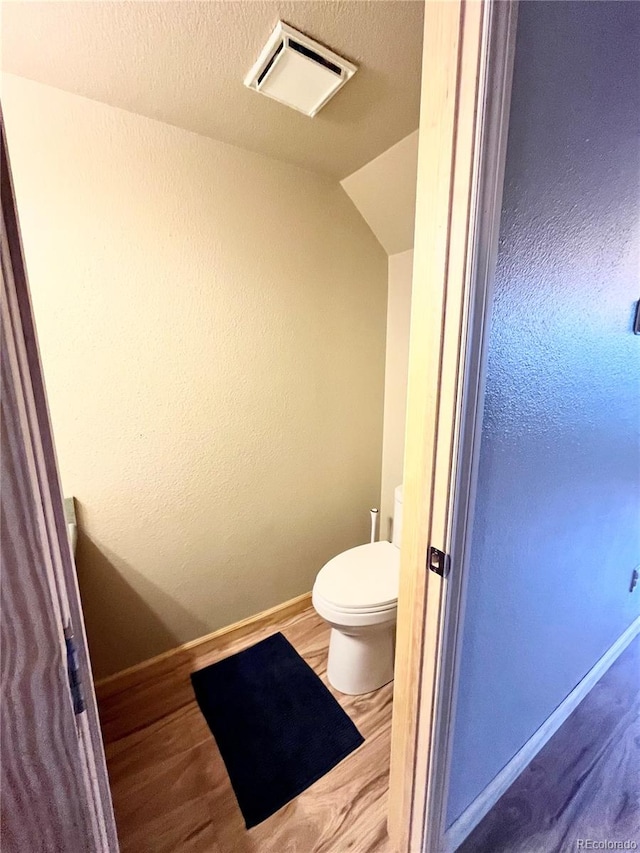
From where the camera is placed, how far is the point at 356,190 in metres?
1.69

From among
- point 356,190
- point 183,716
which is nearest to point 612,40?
point 356,190

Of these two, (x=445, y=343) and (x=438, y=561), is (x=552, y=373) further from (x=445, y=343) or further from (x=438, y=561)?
(x=438, y=561)

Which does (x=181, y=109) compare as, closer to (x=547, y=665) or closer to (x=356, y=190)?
(x=356, y=190)

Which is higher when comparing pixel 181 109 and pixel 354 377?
pixel 181 109

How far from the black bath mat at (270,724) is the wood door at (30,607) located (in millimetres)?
1021

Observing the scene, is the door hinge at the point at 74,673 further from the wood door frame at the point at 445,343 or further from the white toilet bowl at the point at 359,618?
the white toilet bowl at the point at 359,618

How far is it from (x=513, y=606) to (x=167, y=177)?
1.80 m

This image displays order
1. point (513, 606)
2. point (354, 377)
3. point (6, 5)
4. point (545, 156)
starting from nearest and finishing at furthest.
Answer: point (545, 156)
point (6, 5)
point (513, 606)
point (354, 377)

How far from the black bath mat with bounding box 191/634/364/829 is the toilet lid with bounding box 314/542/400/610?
442mm

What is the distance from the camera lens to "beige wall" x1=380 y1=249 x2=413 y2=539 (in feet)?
6.33

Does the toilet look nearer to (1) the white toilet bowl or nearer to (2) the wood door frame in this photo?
(1) the white toilet bowl

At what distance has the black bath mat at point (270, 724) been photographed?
3.91 feet

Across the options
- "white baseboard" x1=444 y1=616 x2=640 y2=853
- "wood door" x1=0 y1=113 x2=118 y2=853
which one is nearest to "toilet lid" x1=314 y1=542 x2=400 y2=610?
"white baseboard" x1=444 y1=616 x2=640 y2=853

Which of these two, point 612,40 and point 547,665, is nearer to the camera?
point 612,40
